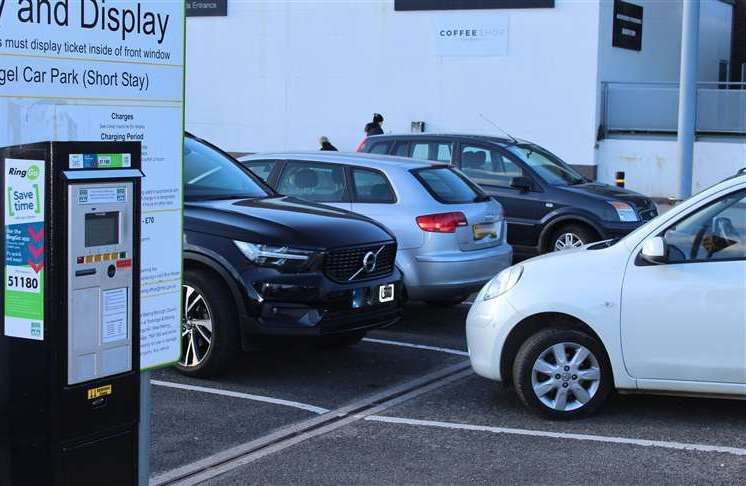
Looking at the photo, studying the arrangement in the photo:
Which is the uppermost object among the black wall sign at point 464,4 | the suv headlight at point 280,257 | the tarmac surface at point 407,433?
the black wall sign at point 464,4

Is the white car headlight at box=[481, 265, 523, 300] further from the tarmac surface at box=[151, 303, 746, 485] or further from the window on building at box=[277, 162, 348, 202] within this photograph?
the window on building at box=[277, 162, 348, 202]

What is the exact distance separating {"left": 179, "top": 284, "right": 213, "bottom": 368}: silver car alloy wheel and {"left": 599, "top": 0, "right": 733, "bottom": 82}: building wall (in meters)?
16.4

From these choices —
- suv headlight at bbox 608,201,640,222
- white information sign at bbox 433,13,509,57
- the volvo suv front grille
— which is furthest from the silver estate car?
white information sign at bbox 433,13,509,57

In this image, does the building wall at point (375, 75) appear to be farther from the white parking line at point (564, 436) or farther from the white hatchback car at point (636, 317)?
the white parking line at point (564, 436)

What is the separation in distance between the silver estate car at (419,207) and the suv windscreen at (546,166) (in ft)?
10.8

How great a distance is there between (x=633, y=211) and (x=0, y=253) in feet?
33.4

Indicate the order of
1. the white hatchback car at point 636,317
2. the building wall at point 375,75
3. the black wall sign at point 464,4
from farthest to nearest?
the black wall sign at point 464,4, the building wall at point 375,75, the white hatchback car at point 636,317

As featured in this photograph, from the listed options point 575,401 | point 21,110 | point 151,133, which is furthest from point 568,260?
point 21,110

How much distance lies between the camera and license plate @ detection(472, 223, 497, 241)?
366 inches

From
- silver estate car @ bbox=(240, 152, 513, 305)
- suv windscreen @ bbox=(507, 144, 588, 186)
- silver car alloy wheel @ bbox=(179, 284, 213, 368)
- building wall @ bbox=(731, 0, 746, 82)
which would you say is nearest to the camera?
silver car alloy wheel @ bbox=(179, 284, 213, 368)

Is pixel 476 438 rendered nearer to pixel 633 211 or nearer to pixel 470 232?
pixel 470 232

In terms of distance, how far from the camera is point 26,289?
3.56 meters

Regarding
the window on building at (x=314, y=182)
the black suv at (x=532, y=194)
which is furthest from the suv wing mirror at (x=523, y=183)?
the window on building at (x=314, y=182)

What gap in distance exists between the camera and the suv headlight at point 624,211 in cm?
1266
